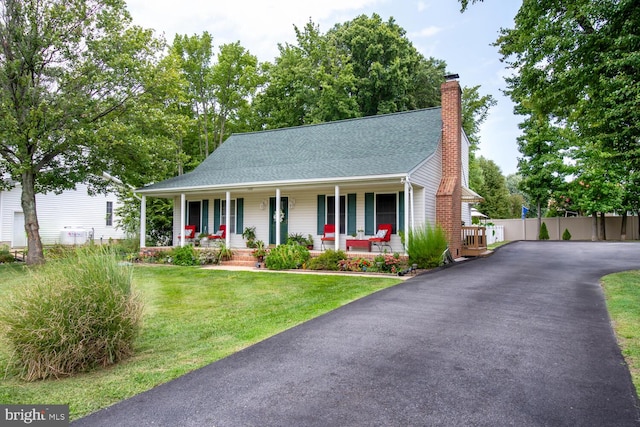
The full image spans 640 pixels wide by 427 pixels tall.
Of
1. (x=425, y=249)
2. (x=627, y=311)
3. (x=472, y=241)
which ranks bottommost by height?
(x=627, y=311)

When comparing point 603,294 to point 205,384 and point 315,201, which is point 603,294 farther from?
point 315,201

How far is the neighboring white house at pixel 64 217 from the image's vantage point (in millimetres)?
19578

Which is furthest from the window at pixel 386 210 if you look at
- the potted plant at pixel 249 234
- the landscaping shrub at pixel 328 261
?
the potted plant at pixel 249 234

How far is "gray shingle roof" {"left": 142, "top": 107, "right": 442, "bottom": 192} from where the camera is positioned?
42.7 feet

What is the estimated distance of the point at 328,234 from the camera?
13906 mm

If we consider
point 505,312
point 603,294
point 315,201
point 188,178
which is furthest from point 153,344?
point 188,178

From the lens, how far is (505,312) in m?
6.24

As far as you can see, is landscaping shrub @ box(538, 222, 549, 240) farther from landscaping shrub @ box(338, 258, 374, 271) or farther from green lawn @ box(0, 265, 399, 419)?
green lawn @ box(0, 265, 399, 419)

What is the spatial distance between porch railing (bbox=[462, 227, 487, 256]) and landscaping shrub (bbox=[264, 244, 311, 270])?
6.69m

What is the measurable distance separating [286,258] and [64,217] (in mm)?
16307

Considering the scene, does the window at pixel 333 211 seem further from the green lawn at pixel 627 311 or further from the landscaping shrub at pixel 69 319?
the landscaping shrub at pixel 69 319

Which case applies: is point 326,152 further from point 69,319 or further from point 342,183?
point 69,319

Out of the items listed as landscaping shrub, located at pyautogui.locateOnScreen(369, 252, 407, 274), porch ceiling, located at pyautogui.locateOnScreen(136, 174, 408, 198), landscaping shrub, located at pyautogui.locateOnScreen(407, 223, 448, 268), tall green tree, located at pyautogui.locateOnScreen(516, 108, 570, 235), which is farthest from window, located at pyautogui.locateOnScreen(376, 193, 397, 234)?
tall green tree, located at pyautogui.locateOnScreen(516, 108, 570, 235)

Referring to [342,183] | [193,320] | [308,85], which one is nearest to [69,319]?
[193,320]
